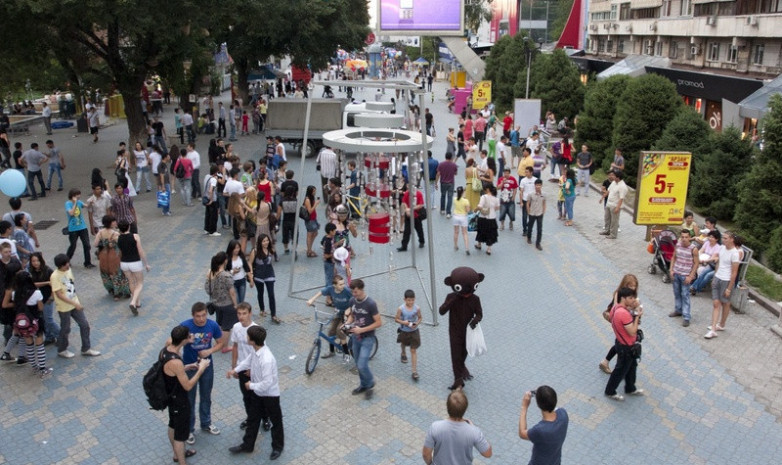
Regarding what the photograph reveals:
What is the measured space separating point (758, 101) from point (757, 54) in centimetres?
640

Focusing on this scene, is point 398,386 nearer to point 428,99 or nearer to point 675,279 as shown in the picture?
point 675,279

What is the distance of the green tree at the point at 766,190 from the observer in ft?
45.0

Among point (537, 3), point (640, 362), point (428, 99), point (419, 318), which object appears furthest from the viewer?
point (537, 3)

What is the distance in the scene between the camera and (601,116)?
23.3m

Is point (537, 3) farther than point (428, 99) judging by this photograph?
Yes

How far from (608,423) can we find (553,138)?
885 inches

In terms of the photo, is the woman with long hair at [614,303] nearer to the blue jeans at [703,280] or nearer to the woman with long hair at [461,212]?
the blue jeans at [703,280]

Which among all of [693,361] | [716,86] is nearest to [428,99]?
[716,86]

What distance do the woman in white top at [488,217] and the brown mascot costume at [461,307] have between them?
5477 mm

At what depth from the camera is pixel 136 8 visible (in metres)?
18.2

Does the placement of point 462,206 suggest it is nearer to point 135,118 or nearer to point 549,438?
point 549,438

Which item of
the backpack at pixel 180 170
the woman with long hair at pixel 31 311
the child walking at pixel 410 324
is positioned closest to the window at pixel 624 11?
the backpack at pixel 180 170

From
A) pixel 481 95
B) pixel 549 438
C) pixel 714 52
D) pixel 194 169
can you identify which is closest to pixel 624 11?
pixel 714 52

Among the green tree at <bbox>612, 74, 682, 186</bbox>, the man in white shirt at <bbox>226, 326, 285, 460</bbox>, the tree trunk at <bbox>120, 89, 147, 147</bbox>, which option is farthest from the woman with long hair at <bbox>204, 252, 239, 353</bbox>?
the tree trunk at <bbox>120, 89, 147, 147</bbox>
